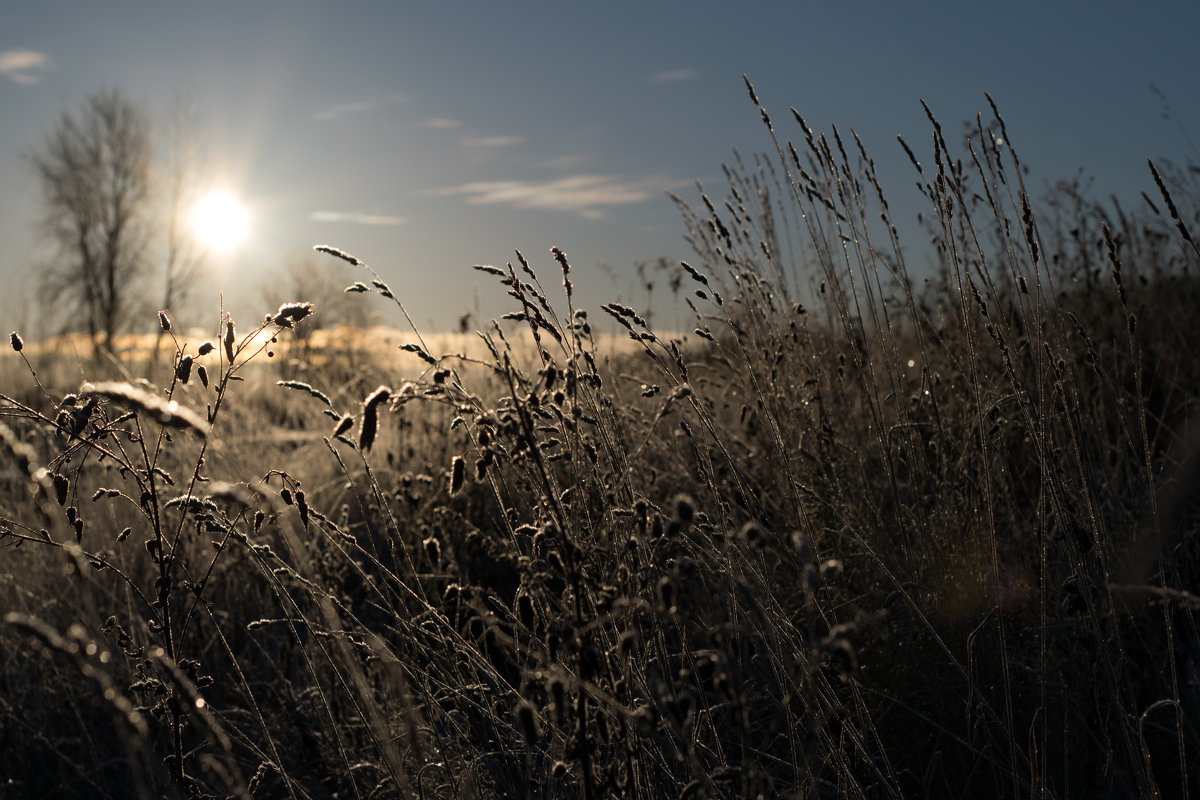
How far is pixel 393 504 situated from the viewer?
153 inches

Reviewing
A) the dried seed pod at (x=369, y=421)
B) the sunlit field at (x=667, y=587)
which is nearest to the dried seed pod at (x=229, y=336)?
the sunlit field at (x=667, y=587)

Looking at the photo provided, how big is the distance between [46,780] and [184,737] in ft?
1.26

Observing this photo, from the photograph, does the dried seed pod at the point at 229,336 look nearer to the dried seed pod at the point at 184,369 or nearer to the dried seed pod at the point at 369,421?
the dried seed pod at the point at 184,369

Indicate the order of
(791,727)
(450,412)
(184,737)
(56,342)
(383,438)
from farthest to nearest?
(56,342) → (383,438) → (450,412) → (184,737) → (791,727)

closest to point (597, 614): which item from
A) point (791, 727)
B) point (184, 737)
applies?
point (791, 727)

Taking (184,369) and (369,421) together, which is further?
(184,369)

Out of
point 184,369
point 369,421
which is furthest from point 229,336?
point 369,421

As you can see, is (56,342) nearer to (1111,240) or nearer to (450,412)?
(450,412)

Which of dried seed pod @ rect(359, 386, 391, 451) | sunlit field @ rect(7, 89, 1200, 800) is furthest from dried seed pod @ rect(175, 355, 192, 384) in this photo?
dried seed pod @ rect(359, 386, 391, 451)

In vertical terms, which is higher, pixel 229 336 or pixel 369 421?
pixel 229 336

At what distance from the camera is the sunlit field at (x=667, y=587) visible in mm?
1306

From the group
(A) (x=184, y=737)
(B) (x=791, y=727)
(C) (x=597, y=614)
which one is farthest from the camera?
(A) (x=184, y=737)

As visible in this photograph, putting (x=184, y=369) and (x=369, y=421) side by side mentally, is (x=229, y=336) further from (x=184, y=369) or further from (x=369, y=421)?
(x=369, y=421)

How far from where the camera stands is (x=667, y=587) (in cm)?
102
